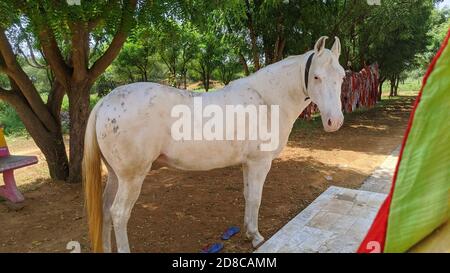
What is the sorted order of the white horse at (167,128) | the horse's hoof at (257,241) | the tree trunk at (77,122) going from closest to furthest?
the white horse at (167,128) → the horse's hoof at (257,241) → the tree trunk at (77,122)

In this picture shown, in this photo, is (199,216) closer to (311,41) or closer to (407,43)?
(311,41)

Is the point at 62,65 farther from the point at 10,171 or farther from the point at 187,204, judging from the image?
the point at 187,204

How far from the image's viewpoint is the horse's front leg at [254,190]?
296 cm

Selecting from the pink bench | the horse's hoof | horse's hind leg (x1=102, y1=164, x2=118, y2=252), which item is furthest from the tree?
the horse's hoof

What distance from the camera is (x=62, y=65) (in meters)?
4.60

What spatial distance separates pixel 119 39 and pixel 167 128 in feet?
8.42

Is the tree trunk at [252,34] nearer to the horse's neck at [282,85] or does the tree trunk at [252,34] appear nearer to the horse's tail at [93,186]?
the horse's neck at [282,85]

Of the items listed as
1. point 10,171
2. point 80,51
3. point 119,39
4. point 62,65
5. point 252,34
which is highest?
point 252,34

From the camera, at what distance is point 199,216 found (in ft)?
13.0

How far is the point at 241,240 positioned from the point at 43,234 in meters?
2.27

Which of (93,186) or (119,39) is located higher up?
(119,39)

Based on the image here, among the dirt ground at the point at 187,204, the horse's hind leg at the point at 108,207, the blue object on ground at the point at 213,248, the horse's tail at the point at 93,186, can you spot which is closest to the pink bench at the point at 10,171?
the dirt ground at the point at 187,204

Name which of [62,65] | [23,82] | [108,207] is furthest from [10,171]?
[108,207]
